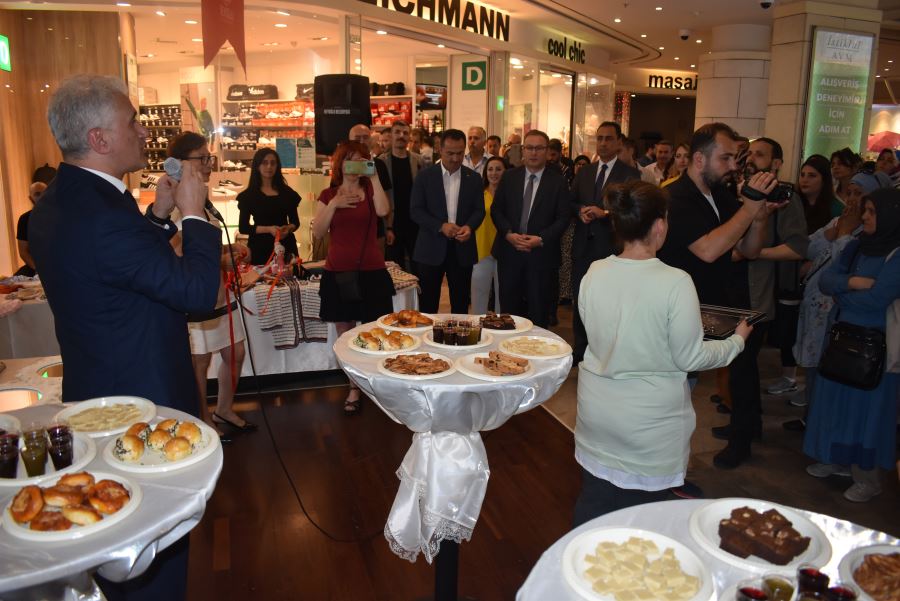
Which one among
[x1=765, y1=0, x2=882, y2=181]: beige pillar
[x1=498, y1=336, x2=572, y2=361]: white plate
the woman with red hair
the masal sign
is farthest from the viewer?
[x1=765, y1=0, x2=882, y2=181]: beige pillar

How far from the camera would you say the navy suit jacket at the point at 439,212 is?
16.2ft

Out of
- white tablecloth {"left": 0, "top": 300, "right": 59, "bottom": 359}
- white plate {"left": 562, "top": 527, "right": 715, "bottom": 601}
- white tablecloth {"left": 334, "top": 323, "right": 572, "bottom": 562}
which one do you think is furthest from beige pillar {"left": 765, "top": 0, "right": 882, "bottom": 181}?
white plate {"left": 562, "top": 527, "right": 715, "bottom": 601}

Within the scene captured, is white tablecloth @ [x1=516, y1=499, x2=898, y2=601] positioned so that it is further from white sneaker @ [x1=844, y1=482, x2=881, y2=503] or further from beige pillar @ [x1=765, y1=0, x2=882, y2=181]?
beige pillar @ [x1=765, y1=0, x2=882, y2=181]

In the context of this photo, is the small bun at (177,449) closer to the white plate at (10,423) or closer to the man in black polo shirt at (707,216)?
the white plate at (10,423)

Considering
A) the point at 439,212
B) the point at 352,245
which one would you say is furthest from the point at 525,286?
the point at 352,245

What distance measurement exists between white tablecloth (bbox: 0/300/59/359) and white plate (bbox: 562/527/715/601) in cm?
386

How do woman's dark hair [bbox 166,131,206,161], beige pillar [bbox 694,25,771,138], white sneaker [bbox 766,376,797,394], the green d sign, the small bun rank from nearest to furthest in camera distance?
the small bun < woman's dark hair [bbox 166,131,206,161] < white sneaker [bbox 766,376,797,394] < the green d sign < beige pillar [bbox 694,25,771,138]

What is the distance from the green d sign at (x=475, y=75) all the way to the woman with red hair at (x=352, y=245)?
7333 millimetres

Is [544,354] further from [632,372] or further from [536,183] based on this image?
[536,183]

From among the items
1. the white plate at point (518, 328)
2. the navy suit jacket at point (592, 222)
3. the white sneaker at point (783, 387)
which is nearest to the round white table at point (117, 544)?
the white plate at point (518, 328)

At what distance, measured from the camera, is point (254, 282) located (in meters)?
4.42

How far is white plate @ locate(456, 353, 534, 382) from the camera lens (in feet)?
7.25

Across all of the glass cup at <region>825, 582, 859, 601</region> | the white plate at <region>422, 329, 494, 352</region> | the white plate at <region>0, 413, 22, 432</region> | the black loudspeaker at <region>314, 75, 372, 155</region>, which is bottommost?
the white plate at <region>422, 329, 494, 352</region>

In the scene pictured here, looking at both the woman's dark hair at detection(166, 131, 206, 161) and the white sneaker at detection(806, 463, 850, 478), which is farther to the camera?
the white sneaker at detection(806, 463, 850, 478)
